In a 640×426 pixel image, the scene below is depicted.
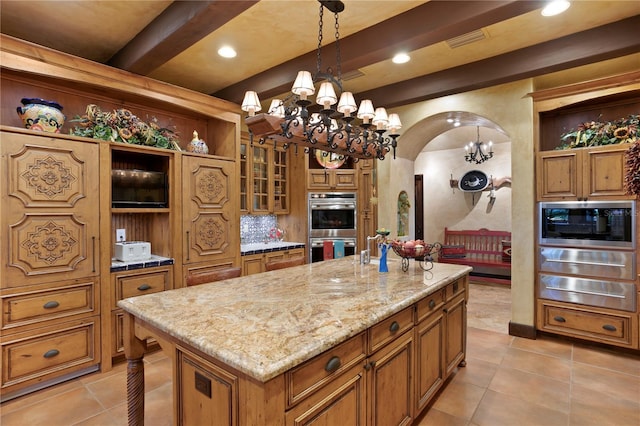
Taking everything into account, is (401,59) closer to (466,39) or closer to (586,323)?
(466,39)

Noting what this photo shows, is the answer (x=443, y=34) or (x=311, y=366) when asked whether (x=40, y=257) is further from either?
(x=443, y=34)

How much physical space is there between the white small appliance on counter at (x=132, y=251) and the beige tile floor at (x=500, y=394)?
991 mm

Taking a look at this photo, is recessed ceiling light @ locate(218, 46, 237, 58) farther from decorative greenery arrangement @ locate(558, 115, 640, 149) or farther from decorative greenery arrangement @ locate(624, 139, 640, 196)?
decorative greenery arrangement @ locate(558, 115, 640, 149)

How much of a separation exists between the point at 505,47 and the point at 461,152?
15.3 ft

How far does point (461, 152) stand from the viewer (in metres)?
7.57

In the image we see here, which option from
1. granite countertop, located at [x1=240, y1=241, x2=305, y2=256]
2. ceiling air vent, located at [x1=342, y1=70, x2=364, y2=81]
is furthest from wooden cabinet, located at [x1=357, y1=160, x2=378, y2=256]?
ceiling air vent, located at [x1=342, y1=70, x2=364, y2=81]

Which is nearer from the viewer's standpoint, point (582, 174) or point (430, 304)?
point (430, 304)

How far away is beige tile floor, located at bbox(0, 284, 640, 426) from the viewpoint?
2.28m

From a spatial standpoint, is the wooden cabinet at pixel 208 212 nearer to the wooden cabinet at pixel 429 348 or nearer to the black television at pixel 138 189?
the black television at pixel 138 189

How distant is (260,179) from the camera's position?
5.11 m

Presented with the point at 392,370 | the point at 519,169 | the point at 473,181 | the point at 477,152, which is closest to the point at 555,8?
the point at 519,169

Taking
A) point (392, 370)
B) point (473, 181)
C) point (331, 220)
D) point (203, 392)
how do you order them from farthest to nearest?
point (473, 181), point (331, 220), point (392, 370), point (203, 392)

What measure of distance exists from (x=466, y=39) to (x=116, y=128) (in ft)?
11.0

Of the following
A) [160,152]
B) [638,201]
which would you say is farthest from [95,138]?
[638,201]
